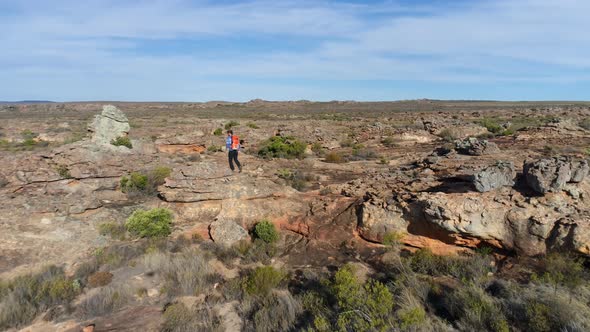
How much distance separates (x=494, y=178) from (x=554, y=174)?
112cm

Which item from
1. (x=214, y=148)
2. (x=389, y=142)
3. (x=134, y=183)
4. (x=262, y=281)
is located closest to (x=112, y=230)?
(x=134, y=183)

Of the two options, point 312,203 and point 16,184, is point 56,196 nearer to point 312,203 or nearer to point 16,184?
point 16,184

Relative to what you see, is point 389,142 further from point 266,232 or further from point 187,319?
point 187,319

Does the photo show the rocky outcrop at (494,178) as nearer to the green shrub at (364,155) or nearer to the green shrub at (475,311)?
the green shrub at (475,311)

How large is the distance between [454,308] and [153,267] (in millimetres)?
6271

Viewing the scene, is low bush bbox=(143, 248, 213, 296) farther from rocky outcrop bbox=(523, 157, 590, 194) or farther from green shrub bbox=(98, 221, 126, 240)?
rocky outcrop bbox=(523, 157, 590, 194)

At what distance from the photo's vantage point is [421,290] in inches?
227

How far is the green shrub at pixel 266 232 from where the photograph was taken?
880cm

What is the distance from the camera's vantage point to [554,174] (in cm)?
692

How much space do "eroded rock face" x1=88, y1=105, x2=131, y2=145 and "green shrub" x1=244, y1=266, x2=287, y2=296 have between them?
587 inches

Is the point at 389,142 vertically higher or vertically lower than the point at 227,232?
higher

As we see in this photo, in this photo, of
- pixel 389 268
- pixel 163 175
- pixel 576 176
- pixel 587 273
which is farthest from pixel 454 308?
pixel 163 175

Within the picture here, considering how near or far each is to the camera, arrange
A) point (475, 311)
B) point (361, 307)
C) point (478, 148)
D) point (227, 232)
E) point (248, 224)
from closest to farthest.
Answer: point (475, 311) → point (361, 307) → point (227, 232) → point (248, 224) → point (478, 148)

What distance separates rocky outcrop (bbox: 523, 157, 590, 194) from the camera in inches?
270
